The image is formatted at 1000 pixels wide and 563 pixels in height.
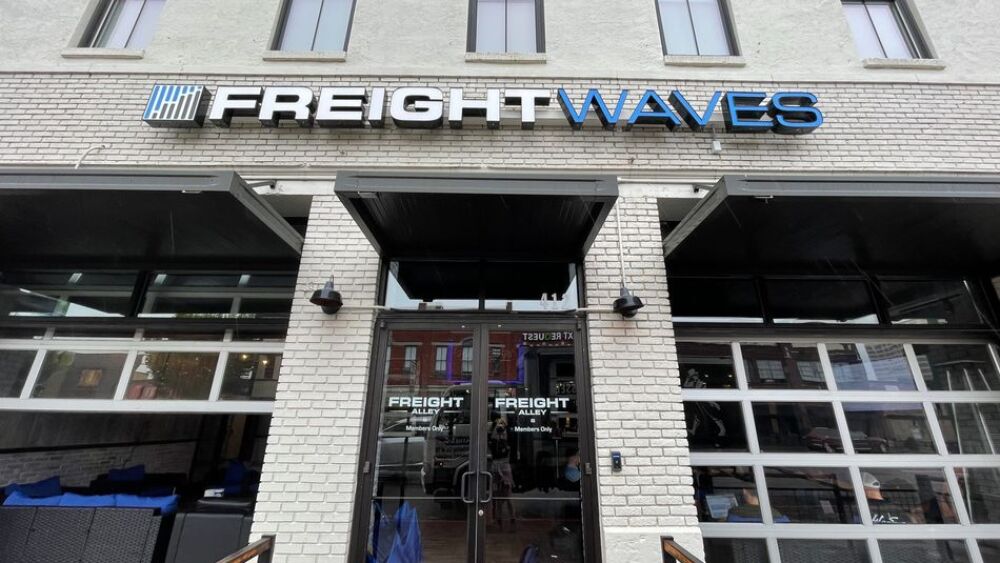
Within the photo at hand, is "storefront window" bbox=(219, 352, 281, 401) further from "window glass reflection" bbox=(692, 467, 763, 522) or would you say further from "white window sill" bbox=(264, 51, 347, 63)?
"window glass reflection" bbox=(692, 467, 763, 522)

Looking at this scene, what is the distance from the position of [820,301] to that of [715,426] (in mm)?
1874

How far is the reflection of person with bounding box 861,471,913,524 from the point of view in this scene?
13.0 feet

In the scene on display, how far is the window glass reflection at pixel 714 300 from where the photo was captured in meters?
4.42

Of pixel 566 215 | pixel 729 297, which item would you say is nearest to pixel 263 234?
pixel 566 215

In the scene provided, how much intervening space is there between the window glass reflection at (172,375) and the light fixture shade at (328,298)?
1617 mm

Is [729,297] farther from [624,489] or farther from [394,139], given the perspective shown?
[394,139]

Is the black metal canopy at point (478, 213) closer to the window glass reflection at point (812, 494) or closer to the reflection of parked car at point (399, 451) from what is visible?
the reflection of parked car at point (399, 451)

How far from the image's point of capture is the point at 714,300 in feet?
14.7

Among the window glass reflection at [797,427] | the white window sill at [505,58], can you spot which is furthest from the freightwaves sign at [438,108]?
the window glass reflection at [797,427]

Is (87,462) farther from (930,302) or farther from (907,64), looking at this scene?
(907,64)

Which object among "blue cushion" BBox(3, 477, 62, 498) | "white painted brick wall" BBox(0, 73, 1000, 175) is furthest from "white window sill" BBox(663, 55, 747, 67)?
"blue cushion" BBox(3, 477, 62, 498)

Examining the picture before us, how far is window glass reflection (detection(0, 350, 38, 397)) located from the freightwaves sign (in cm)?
282

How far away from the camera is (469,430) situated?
3566 mm

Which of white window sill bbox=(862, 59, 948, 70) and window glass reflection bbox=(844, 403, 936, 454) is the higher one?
white window sill bbox=(862, 59, 948, 70)
